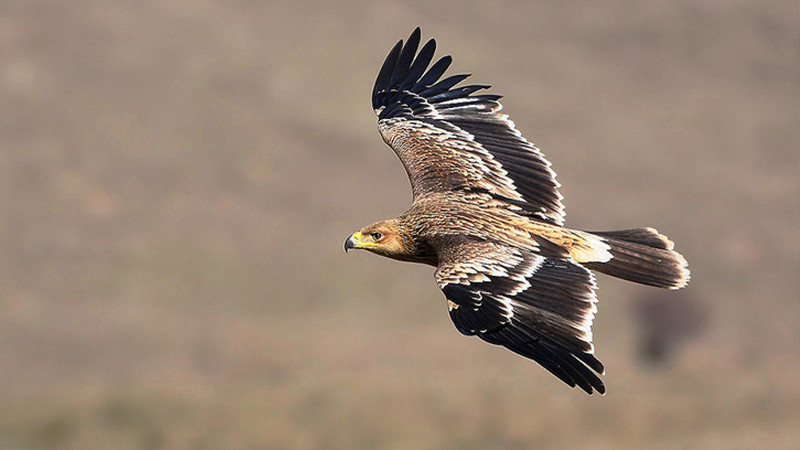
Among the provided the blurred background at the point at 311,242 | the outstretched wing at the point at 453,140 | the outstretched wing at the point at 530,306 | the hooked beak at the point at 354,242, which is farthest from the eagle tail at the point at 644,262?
the blurred background at the point at 311,242

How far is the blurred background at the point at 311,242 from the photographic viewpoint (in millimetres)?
52562

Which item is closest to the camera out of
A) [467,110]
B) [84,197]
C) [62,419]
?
[467,110]

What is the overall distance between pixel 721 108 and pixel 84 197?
37.9 m

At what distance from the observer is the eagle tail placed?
11773 mm

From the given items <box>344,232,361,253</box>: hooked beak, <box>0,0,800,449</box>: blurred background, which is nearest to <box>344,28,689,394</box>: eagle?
<box>344,232,361,253</box>: hooked beak

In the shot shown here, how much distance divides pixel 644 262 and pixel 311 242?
143ft

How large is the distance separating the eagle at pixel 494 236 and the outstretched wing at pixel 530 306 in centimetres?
1

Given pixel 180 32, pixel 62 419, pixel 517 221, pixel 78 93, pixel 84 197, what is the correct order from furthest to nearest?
pixel 180 32 → pixel 78 93 → pixel 84 197 → pixel 62 419 → pixel 517 221

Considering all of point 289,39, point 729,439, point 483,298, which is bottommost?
point 483,298

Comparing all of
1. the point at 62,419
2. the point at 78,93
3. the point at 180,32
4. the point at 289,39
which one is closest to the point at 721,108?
the point at 289,39

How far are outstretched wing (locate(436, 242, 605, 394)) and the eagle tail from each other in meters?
0.90

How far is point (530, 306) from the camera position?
10.3 metres

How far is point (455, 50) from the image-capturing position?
69.7 m

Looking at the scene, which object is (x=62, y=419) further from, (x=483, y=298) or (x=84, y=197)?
(x=483, y=298)
